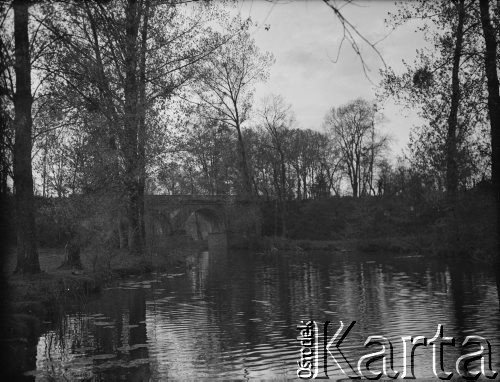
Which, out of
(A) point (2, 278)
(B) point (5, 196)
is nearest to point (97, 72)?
(B) point (5, 196)

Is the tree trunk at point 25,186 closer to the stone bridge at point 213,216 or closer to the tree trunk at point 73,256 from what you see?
the tree trunk at point 73,256

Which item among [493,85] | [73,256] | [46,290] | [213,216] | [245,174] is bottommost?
[46,290]

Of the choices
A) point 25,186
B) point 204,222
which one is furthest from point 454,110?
point 204,222

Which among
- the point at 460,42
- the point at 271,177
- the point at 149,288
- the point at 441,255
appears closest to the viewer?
the point at 460,42

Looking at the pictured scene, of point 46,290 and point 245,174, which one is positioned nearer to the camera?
point 46,290

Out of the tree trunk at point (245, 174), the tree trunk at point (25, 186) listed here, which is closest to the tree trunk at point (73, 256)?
the tree trunk at point (25, 186)

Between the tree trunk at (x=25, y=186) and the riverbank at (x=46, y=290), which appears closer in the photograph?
the riverbank at (x=46, y=290)

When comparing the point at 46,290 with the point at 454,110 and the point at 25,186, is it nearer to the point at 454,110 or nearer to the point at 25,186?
the point at 25,186

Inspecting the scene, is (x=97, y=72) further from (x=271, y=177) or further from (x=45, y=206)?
(x=271, y=177)

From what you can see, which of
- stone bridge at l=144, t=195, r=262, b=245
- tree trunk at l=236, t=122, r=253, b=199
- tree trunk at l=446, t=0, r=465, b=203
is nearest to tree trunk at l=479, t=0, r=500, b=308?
tree trunk at l=446, t=0, r=465, b=203

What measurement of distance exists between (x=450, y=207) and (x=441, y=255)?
8072 mm

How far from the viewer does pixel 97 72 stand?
29.1 ft

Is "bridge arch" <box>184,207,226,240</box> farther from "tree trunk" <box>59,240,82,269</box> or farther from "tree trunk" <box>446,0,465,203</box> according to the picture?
"tree trunk" <box>446,0,465,203</box>

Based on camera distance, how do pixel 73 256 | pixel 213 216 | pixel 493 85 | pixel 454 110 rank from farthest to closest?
1. pixel 213 216
2. pixel 73 256
3. pixel 454 110
4. pixel 493 85
